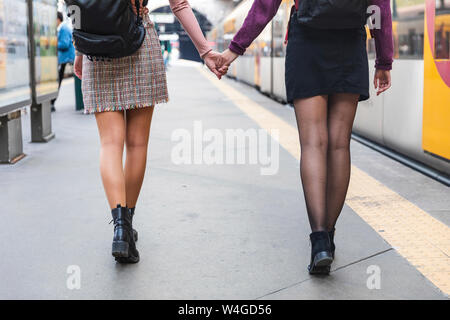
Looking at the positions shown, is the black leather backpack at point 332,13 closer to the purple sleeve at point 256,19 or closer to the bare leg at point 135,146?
the purple sleeve at point 256,19

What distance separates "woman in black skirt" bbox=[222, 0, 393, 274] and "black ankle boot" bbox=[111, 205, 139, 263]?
0.74m

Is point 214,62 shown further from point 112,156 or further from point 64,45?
point 64,45

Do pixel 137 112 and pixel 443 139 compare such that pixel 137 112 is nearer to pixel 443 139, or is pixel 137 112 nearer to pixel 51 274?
pixel 51 274

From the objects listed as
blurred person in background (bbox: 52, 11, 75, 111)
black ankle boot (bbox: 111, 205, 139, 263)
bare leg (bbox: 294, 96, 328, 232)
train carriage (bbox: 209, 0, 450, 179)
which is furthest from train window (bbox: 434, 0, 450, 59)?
blurred person in background (bbox: 52, 11, 75, 111)

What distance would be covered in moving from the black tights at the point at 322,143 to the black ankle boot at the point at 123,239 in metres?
0.75

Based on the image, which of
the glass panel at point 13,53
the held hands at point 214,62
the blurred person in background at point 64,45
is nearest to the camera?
the held hands at point 214,62

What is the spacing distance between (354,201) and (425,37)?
152cm

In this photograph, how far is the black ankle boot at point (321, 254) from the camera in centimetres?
246

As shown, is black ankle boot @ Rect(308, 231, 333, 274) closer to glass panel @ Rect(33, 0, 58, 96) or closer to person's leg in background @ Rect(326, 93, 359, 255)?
person's leg in background @ Rect(326, 93, 359, 255)

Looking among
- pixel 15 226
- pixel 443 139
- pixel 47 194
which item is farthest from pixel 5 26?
pixel 443 139

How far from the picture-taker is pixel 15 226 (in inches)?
130

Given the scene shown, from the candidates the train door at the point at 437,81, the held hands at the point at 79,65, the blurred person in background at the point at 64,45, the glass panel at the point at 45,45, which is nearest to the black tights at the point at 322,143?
the held hands at the point at 79,65

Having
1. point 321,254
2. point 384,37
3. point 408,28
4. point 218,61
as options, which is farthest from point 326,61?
point 408,28

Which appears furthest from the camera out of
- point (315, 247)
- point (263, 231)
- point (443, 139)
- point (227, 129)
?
point (227, 129)
